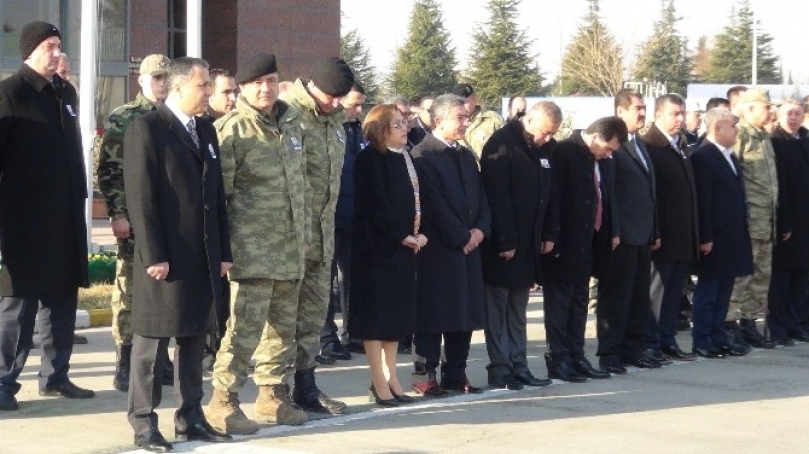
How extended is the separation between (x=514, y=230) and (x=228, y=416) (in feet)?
9.62

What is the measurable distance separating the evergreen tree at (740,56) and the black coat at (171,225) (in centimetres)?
7584

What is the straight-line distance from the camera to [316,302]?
9078 mm

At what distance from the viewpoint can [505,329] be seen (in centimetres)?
1050

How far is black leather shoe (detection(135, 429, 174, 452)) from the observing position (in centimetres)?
777

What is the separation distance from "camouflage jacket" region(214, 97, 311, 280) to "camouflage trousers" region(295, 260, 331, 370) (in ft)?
1.66

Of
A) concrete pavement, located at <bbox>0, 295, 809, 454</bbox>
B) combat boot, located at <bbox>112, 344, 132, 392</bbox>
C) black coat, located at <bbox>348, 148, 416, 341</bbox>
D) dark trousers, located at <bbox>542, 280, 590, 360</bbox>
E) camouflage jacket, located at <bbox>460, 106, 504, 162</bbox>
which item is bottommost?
concrete pavement, located at <bbox>0, 295, 809, 454</bbox>

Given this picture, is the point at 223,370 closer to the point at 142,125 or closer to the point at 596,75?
the point at 142,125

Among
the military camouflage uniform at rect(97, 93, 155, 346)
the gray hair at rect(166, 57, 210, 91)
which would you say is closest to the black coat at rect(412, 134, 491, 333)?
the military camouflage uniform at rect(97, 93, 155, 346)

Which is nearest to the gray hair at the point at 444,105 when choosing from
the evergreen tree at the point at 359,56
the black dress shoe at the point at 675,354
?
the black dress shoe at the point at 675,354

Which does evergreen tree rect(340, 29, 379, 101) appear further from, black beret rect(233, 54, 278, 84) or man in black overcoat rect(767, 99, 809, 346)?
black beret rect(233, 54, 278, 84)

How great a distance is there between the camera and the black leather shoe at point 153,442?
25.5 feet

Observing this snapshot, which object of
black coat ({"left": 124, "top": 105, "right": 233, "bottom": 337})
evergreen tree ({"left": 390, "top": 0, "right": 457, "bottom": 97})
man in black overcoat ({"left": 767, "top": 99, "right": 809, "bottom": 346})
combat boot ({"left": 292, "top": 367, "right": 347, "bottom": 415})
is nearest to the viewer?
black coat ({"left": 124, "top": 105, "right": 233, "bottom": 337})

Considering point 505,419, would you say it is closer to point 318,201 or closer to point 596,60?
point 318,201

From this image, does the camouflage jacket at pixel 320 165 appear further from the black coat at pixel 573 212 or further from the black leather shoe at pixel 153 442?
the black coat at pixel 573 212
